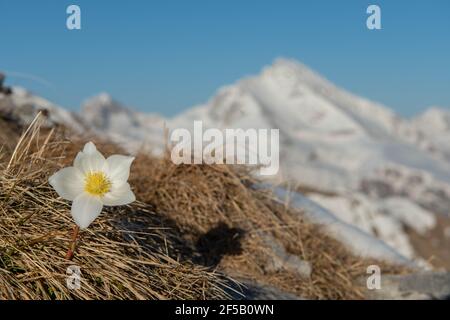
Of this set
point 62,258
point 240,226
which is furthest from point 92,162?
point 240,226

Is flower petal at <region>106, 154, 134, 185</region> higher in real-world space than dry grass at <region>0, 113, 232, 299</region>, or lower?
higher

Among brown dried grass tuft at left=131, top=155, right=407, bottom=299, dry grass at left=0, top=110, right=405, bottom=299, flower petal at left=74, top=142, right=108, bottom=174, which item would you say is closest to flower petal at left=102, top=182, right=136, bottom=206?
flower petal at left=74, top=142, right=108, bottom=174

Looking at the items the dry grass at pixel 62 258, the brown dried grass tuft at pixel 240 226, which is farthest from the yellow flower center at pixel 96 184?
Answer: the brown dried grass tuft at pixel 240 226

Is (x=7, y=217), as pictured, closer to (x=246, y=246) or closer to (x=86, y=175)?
(x=86, y=175)

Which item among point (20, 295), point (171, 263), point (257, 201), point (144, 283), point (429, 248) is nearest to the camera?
point (20, 295)

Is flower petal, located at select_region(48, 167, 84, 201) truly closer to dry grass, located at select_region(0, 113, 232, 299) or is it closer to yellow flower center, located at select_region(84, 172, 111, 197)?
yellow flower center, located at select_region(84, 172, 111, 197)

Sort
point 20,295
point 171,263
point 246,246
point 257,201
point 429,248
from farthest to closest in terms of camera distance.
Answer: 1. point 429,248
2. point 257,201
3. point 246,246
4. point 171,263
5. point 20,295
